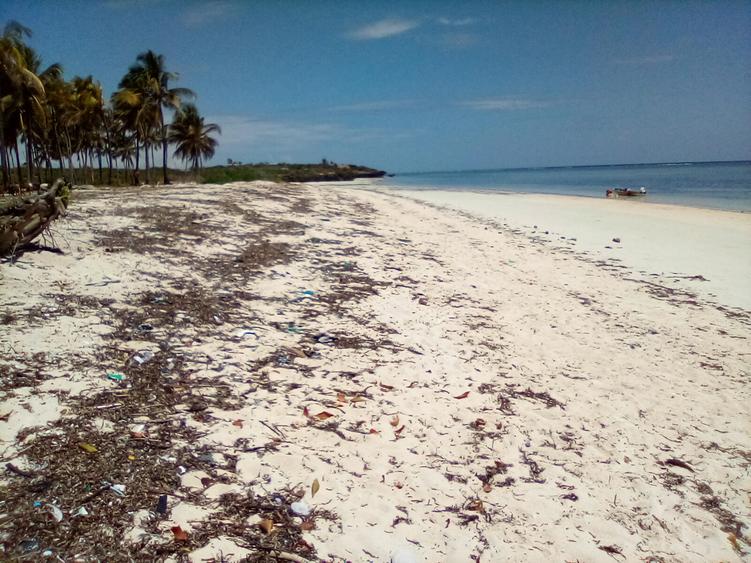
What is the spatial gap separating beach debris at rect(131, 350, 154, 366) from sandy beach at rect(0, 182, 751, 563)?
28 mm

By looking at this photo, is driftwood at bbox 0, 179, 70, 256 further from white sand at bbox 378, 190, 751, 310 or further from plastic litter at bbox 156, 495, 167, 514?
white sand at bbox 378, 190, 751, 310

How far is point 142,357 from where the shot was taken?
4031 millimetres

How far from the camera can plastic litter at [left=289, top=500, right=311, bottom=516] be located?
2693 millimetres

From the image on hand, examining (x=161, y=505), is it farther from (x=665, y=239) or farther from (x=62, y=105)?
(x=62, y=105)

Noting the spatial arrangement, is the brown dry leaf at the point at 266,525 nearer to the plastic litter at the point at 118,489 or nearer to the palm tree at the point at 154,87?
the plastic litter at the point at 118,489

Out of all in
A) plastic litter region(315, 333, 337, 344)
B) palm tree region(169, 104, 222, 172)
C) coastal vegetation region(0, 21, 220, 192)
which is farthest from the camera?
palm tree region(169, 104, 222, 172)

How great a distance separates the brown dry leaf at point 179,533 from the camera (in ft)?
7.79

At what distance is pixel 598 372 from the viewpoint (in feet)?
16.0

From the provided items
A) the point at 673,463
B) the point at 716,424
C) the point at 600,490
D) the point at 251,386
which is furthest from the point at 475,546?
the point at 716,424

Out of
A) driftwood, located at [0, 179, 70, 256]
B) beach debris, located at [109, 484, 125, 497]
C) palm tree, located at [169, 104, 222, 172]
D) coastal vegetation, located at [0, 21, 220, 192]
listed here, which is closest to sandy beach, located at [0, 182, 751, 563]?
beach debris, located at [109, 484, 125, 497]

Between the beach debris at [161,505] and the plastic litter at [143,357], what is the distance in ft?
5.36

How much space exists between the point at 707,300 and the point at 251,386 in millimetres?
7688

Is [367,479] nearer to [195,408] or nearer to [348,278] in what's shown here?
[195,408]

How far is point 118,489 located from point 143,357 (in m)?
1.61
